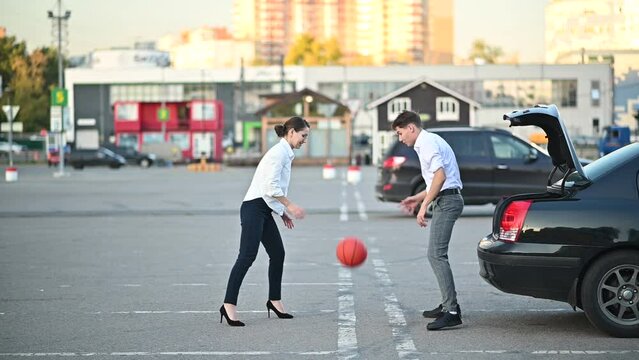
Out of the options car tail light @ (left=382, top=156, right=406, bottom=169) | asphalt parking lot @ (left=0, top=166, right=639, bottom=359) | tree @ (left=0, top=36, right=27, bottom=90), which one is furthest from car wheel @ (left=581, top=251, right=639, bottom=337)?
tree @ (left=0, top=36, right=27, bottom=90)

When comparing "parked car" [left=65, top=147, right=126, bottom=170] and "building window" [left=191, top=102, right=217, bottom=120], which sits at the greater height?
"building window" [left=191, top=102, right=217, bottom=120]

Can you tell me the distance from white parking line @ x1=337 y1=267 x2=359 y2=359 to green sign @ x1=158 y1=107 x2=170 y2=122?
73.1 m

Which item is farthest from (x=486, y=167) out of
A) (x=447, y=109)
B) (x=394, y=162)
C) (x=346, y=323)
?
(x=447, y=109)

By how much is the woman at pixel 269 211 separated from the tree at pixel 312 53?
15327cm

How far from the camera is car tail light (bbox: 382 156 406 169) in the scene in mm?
22766

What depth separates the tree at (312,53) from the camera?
163375 mm

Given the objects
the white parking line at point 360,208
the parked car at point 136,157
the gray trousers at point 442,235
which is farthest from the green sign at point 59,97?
Answer: the gray trousers at point 442,235

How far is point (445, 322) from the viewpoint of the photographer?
9.42 m

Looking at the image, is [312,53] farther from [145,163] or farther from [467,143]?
[467,143]

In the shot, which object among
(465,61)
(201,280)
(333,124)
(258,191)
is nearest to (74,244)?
(201,280)

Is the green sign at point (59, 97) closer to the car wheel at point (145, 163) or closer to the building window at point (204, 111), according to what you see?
the car wheel at point (145, 163)

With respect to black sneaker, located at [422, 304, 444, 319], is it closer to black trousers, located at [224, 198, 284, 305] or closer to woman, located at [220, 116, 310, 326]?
woman, located at [220, 116, 310, 326]

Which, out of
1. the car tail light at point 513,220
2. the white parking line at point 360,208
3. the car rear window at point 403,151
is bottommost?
the white parking line at point 360,208

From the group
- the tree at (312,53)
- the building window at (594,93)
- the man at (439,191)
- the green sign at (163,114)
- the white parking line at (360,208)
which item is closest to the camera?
the man at (439,191)
